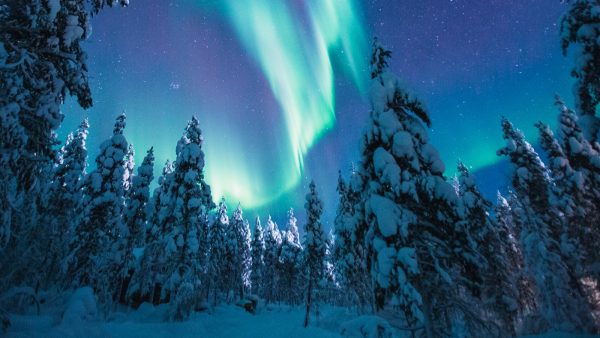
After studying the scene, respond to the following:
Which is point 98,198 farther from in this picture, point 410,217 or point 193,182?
point 410,217

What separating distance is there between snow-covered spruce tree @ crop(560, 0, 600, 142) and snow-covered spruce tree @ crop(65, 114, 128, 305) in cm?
2674

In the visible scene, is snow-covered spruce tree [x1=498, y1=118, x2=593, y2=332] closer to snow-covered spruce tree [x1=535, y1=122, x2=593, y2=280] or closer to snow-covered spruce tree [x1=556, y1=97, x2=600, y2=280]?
snow-covered spruce tree [x1=535, y1=122, x2=593, y2=280]

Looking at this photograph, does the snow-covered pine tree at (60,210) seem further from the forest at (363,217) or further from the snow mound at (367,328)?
the snow mound at (367,328)

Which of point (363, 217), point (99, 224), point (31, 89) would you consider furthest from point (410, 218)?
point (99, 224)

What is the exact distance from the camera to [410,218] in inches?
410

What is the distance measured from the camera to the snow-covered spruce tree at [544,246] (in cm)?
1956

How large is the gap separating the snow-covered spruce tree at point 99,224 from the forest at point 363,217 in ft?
0.33

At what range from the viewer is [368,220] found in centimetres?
1120

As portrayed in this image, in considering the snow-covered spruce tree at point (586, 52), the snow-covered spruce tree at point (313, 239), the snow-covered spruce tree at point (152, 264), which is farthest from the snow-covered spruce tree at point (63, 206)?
the snow-covered spruce tree at point (586, 52)

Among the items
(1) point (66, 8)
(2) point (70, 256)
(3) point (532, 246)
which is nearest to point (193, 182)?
(2) point (70, 256)

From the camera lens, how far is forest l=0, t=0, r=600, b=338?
761 centimetres

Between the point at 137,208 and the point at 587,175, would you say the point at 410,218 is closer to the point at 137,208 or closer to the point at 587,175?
the point at 587,175

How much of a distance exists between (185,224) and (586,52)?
2408cm

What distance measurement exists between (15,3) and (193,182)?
17.8 meters
